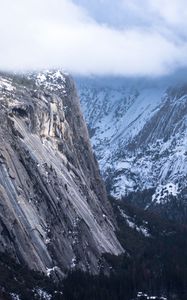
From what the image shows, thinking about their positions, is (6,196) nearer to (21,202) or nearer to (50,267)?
(21,202)

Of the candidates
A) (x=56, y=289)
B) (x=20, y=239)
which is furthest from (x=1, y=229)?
(x=56, y=289)

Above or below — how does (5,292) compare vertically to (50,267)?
below

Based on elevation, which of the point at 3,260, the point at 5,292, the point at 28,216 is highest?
the point at 28,216

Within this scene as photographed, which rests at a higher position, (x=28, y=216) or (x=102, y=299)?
(x=28, y=216)

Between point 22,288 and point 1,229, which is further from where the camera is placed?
point 1,229

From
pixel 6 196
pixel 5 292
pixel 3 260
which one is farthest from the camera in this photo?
pixel 6 196

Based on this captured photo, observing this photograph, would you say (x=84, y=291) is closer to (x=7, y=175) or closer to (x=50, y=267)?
(x=50, y=267)

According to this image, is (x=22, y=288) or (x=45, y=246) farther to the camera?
(x=45, y=246)

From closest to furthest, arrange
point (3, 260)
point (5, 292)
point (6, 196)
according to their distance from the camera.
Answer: point (5, 292) → point (3, 260) → point (6, 196)

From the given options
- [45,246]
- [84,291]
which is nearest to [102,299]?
[84,291]
